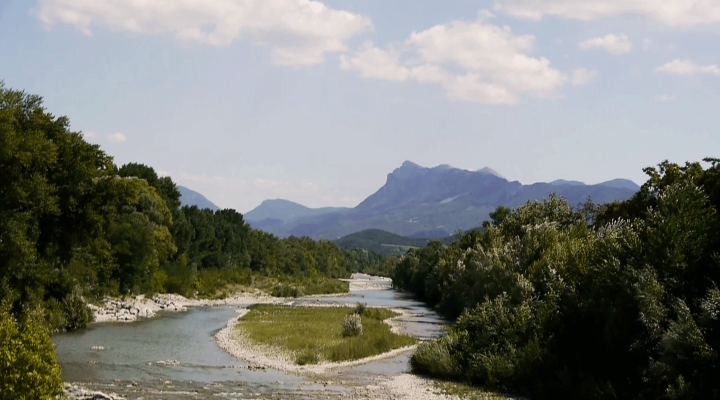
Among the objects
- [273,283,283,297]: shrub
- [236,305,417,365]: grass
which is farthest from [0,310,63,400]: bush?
[273,283,283,297]: shrub

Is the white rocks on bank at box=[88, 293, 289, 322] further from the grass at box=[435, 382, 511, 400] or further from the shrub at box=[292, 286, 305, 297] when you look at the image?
the grass at box=[435, 382, 511, 400]

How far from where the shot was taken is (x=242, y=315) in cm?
7969

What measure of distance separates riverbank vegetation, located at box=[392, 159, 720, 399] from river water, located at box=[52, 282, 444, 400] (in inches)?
249

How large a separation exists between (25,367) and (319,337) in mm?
33421

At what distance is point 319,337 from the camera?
176 ft

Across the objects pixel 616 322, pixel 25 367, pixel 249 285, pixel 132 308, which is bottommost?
pixel 249 285

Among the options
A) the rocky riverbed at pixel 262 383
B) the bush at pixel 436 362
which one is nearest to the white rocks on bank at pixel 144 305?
the rocky riverbed at pixel 262 383

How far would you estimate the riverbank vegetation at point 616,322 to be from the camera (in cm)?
2844

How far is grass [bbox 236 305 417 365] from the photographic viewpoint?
46.8 m

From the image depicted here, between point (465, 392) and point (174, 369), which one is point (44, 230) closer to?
point (174, 369)

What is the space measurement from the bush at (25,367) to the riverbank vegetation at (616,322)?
2220 cm

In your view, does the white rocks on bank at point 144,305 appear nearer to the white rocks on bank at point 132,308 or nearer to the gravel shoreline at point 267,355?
the white rocks on bank at point 132,308

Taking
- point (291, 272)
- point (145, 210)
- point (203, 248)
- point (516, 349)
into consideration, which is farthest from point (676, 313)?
point (291, 272)

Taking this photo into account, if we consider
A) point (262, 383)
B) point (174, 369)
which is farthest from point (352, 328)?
point (262, 383)
